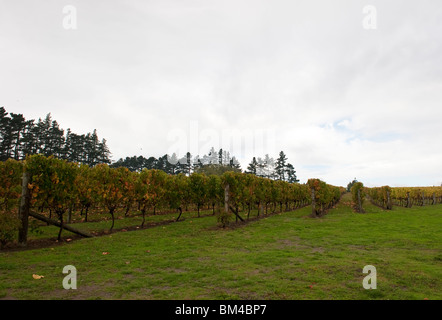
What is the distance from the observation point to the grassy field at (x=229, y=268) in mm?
4973

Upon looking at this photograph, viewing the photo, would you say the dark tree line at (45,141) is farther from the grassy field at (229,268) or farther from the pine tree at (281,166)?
the pine tree at (281,166)

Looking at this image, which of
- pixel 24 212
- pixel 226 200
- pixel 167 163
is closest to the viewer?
pixel 24 212

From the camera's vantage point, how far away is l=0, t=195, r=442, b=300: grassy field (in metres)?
4.97

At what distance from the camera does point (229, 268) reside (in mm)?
6715

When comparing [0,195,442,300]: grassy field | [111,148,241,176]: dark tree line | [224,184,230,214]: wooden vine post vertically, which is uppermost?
[111,148,241,176]: dark tree line

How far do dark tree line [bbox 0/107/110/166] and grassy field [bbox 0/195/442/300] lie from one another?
3966 centimetres

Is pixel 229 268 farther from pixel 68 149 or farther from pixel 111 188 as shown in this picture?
pixel 68 149

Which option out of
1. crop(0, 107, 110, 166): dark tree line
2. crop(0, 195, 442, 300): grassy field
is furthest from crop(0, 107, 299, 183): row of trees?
crop(0, 195, 442, 300): grassy field

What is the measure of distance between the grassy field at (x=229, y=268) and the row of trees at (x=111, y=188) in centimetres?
248

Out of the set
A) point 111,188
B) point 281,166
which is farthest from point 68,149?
point 281,166

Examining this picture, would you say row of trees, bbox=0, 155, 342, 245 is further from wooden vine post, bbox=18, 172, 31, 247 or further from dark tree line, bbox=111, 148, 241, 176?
dark tree line, bbox=111, 148, 241, 176

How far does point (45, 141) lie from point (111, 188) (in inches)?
2109
